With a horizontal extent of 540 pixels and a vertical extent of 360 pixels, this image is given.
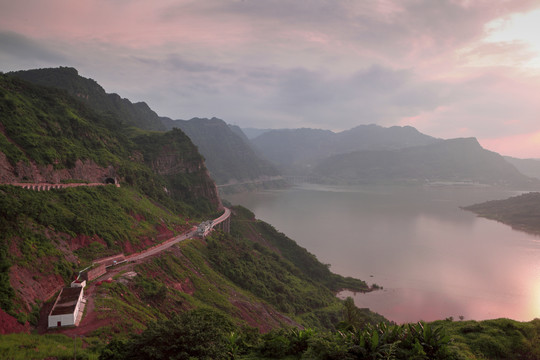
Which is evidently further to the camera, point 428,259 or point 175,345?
point 428,259

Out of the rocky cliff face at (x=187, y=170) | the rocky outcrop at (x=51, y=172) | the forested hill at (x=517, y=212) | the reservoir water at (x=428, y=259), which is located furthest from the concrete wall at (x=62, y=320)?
the forested hill at (x=517, y=212)

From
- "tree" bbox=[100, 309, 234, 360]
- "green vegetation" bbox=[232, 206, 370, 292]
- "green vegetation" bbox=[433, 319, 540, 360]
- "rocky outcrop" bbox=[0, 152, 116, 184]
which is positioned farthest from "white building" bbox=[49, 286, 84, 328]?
"green vegetation" bbox=[232, 206, 370, 292]

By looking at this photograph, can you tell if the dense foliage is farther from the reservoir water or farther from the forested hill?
the forested hill

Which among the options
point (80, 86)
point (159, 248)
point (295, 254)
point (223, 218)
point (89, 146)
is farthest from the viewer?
point (80, 86)

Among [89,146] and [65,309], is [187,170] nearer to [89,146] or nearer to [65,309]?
[89,146]

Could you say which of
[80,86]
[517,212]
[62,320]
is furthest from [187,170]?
[517,212]

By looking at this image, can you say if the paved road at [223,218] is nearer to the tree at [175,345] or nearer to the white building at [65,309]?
the white building at [65,309]

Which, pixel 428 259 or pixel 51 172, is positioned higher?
pixel 51 172
